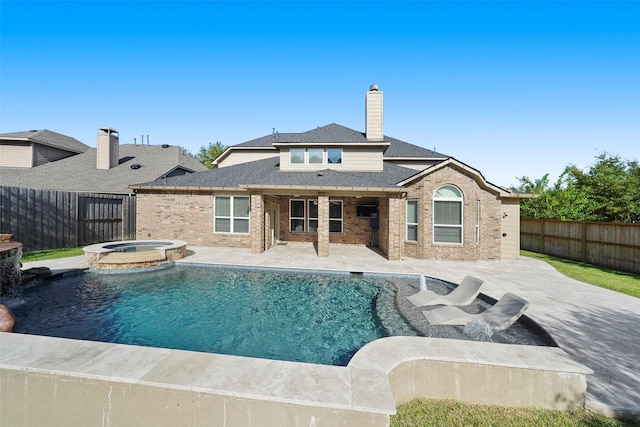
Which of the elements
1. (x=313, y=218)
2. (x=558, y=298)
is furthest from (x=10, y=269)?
(x=558, y=298)

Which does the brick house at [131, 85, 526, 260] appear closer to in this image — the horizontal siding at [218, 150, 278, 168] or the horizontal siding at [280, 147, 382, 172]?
the horizontal siding at [280, 147, 382, 172]

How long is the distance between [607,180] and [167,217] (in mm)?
28348

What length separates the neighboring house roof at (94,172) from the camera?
19.0m

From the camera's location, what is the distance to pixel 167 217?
48.3ft

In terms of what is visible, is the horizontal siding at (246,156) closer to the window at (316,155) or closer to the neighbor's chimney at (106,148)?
the window at (316,155)

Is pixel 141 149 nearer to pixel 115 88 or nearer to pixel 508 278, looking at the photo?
pixel 115 88

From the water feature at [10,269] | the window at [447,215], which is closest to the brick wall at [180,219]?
the water feature at [10,269]

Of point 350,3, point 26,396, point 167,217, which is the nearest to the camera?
point 26,396

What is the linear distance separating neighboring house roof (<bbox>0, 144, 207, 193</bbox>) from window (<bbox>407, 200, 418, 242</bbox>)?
17.1 metres

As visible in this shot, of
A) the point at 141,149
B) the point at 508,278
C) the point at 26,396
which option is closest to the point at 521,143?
the point at 508,278

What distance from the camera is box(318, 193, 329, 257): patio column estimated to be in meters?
12.2

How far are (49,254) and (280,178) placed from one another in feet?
35.9

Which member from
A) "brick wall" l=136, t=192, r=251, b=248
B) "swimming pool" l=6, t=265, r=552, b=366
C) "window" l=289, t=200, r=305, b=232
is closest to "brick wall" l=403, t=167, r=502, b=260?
"swimming pool" l=6, t=265, r=552, b=366

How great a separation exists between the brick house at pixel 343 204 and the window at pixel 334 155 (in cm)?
6
